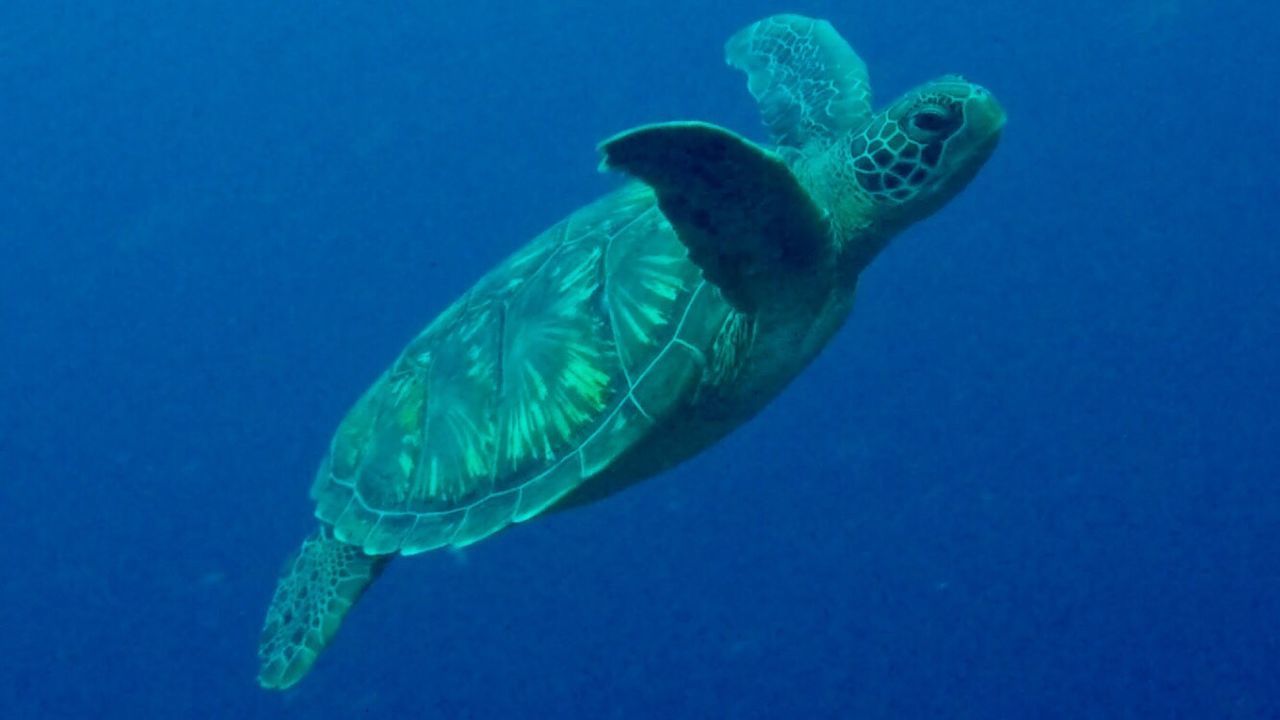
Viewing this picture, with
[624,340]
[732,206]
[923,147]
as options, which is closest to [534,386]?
[624,340]

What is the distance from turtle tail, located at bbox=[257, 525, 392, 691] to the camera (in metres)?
4.16

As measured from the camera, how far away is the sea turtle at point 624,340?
301 cm

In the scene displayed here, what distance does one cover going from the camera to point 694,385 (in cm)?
326

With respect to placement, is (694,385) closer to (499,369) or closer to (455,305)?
(499,369)

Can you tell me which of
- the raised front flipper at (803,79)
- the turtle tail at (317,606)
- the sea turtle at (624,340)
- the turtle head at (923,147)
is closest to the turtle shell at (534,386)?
the sea turtle at (624,340)

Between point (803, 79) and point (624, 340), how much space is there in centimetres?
194

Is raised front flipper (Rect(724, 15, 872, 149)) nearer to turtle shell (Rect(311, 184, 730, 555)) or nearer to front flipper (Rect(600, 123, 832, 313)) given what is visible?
turtle shell (Rect(311, 184, 730, 555))

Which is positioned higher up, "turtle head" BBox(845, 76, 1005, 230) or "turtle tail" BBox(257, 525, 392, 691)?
"turtle head" BBox(845, 76, 1005, 230)

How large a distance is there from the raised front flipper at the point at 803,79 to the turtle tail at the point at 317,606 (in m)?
2.66

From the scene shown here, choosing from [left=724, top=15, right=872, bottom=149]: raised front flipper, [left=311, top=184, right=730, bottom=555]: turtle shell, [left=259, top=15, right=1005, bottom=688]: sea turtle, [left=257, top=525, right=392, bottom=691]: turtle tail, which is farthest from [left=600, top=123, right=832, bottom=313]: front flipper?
[left=257, top=525, right=392, bottom=691]: turtle tail

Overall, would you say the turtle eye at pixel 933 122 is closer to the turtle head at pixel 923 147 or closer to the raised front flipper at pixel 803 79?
the turtle head at pixel 923 147

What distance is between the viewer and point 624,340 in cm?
333

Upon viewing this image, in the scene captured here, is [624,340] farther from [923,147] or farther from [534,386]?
[923,147]

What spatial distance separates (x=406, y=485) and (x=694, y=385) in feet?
4.22
